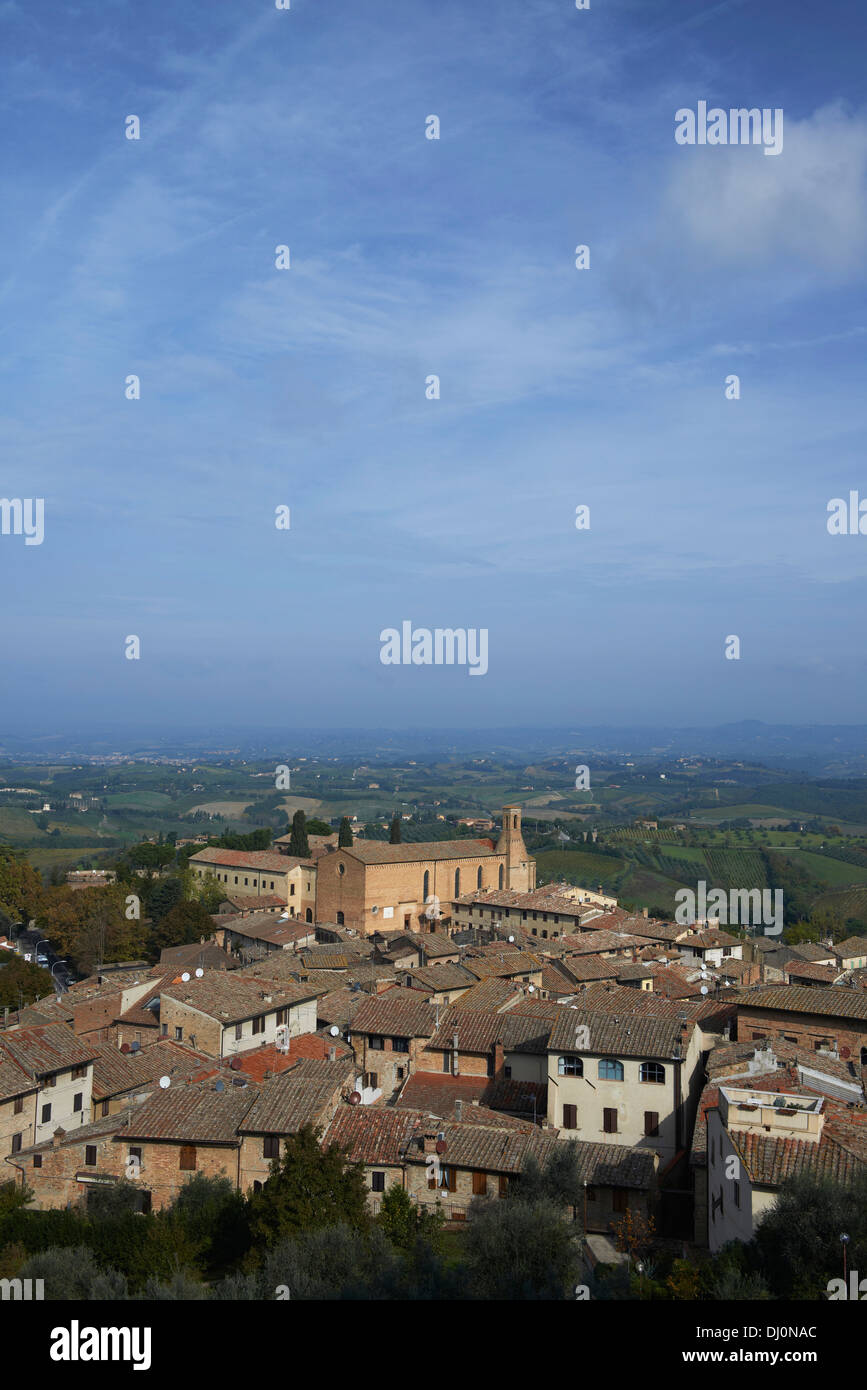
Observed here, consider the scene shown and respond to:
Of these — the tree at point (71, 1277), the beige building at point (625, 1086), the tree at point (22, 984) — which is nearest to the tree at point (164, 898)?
the tree at point (22, 984)

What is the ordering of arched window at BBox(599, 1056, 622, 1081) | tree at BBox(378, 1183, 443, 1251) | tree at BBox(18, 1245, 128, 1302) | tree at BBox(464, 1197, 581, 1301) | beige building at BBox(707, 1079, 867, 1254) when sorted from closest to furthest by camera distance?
1. tree at BBox(18, 1245, 128, 1302)
2. tree at BBox(464, 1197, 581, 1301)
3. beige building at BBox(707, 1079, 867, 1254)
4. tree at BBox(378, 1183, 443, 1251)
5. arched window at BBox(599, 1056, 622, 1081)

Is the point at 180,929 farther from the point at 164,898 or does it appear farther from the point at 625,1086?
the point at 625,1086

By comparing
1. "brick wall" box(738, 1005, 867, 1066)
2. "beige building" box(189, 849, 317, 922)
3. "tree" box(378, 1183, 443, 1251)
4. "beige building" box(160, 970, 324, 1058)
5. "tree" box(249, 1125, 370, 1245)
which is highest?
"tree" box(249, 1125, 370, 1245)

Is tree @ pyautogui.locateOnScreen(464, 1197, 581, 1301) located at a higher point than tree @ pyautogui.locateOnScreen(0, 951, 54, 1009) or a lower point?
higher

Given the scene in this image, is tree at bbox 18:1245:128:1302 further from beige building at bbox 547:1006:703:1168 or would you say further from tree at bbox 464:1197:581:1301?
beige building at bbox 547:1006:703:1168

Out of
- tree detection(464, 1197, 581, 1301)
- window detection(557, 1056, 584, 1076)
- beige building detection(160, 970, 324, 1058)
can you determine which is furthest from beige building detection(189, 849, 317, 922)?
tree detection(464, 1197, 581, 1301)

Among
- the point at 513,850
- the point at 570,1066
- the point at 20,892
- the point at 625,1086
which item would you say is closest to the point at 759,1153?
the point at 625,1086
